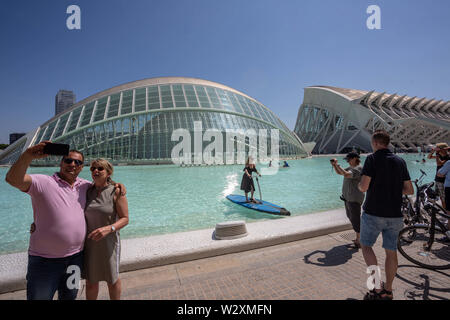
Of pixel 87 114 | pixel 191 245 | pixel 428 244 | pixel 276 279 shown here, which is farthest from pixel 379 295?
pixel 87 114

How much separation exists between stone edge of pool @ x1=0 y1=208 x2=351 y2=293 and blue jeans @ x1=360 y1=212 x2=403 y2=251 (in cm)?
178

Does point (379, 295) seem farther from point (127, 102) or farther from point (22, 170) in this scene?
point (127, 102)

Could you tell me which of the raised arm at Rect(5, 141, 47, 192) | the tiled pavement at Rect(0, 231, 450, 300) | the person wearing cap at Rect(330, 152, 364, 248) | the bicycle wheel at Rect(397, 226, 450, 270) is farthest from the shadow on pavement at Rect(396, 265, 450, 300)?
the raised arm at Rect(5, 141, 47, 192)

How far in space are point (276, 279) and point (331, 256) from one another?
1.38 m

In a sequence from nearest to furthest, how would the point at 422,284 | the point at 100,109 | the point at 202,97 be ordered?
the point at 422,284 → the point at 100,109 → the point at 202,97

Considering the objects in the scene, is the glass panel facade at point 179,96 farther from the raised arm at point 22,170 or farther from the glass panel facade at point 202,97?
the raised arm at point 22,170

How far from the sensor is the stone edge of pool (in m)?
3.33

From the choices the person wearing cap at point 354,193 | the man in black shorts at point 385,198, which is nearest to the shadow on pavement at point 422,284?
the man in black shorts at point 385,198

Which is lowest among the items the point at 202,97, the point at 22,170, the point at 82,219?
the point at 82,219

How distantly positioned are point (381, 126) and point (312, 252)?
65576mm

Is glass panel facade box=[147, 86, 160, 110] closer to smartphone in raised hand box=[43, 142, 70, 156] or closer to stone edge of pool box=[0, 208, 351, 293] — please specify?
stone edge of pool box=[0, 208, 351, 293]

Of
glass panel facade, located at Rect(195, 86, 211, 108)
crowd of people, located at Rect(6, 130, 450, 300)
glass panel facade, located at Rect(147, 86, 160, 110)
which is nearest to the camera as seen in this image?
crowd of people, located at Rect(6, 130, 450, 300)

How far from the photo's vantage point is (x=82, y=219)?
2.18 m
